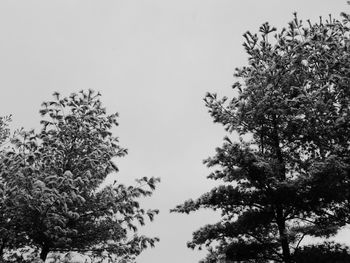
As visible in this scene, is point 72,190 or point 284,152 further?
point 284,152

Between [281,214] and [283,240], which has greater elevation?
A: [281,214]

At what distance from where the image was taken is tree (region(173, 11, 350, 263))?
12.6 meters

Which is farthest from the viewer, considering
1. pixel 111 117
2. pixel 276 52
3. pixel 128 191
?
pixel 276 52

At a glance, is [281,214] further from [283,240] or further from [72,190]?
[72,190]

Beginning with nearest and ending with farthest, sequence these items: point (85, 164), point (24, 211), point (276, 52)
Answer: point (24, 211) → point (85, 164) → point (276, 52)

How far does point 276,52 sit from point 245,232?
7.79m

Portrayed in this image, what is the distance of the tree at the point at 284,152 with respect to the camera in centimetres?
1259

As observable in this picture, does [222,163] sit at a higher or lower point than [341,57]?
lower

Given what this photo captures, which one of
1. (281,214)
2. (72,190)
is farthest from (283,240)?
(72,190)

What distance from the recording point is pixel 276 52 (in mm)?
15781

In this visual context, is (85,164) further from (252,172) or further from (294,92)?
(294,92)

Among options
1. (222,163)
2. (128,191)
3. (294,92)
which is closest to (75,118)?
(128,191)

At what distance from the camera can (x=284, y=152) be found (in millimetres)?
14797

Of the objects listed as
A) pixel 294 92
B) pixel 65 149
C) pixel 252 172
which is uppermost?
pixel 294 92
